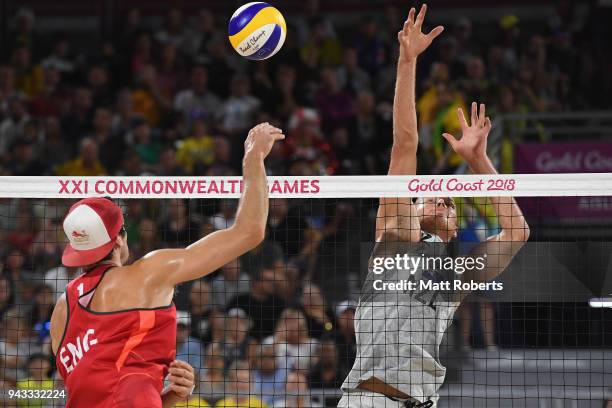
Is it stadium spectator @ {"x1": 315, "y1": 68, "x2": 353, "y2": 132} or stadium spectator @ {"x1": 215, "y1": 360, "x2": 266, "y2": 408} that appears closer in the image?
stadium spectator @ {"x1": 215, "y1": 360, "x2": 266, "y2": 408}

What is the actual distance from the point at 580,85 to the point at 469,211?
4.97 meters

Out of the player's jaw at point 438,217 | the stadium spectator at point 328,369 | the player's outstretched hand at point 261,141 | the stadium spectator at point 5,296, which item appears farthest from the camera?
the stadium spectator at point 5,296

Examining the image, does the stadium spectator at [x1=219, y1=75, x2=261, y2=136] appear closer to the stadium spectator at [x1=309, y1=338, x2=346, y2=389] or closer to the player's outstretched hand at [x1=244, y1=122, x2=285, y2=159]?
the stadium spectator at [x1=309, y1=338, x2=346, y2=389]

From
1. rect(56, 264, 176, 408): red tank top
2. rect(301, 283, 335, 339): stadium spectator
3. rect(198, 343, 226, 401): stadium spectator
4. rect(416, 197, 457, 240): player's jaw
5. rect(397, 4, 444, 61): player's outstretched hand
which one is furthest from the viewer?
rect(301, 283, 335, 339): stadium spectator

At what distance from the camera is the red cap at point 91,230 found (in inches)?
182

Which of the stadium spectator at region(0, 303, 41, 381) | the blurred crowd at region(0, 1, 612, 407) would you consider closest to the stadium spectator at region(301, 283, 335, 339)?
the blurred crowd at region(0, 1, 612, 407)

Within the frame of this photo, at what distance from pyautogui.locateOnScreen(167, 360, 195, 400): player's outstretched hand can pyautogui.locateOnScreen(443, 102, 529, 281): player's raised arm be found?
2364 mm

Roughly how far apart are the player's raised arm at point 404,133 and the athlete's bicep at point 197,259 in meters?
1.67

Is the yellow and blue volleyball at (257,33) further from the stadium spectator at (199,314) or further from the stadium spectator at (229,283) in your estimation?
the stadium spectator at (229,283)

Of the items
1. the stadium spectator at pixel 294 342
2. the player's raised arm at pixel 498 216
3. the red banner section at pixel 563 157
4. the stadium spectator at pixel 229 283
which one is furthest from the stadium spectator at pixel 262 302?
the player's raised arm at pixel 498 216

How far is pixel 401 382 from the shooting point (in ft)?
19.5

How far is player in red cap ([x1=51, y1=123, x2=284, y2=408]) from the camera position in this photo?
14.8 feet

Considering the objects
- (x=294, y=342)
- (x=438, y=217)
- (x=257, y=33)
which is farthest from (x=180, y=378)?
(x=294, y=342)

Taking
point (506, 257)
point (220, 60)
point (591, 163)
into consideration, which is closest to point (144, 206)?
point (220, 60)
